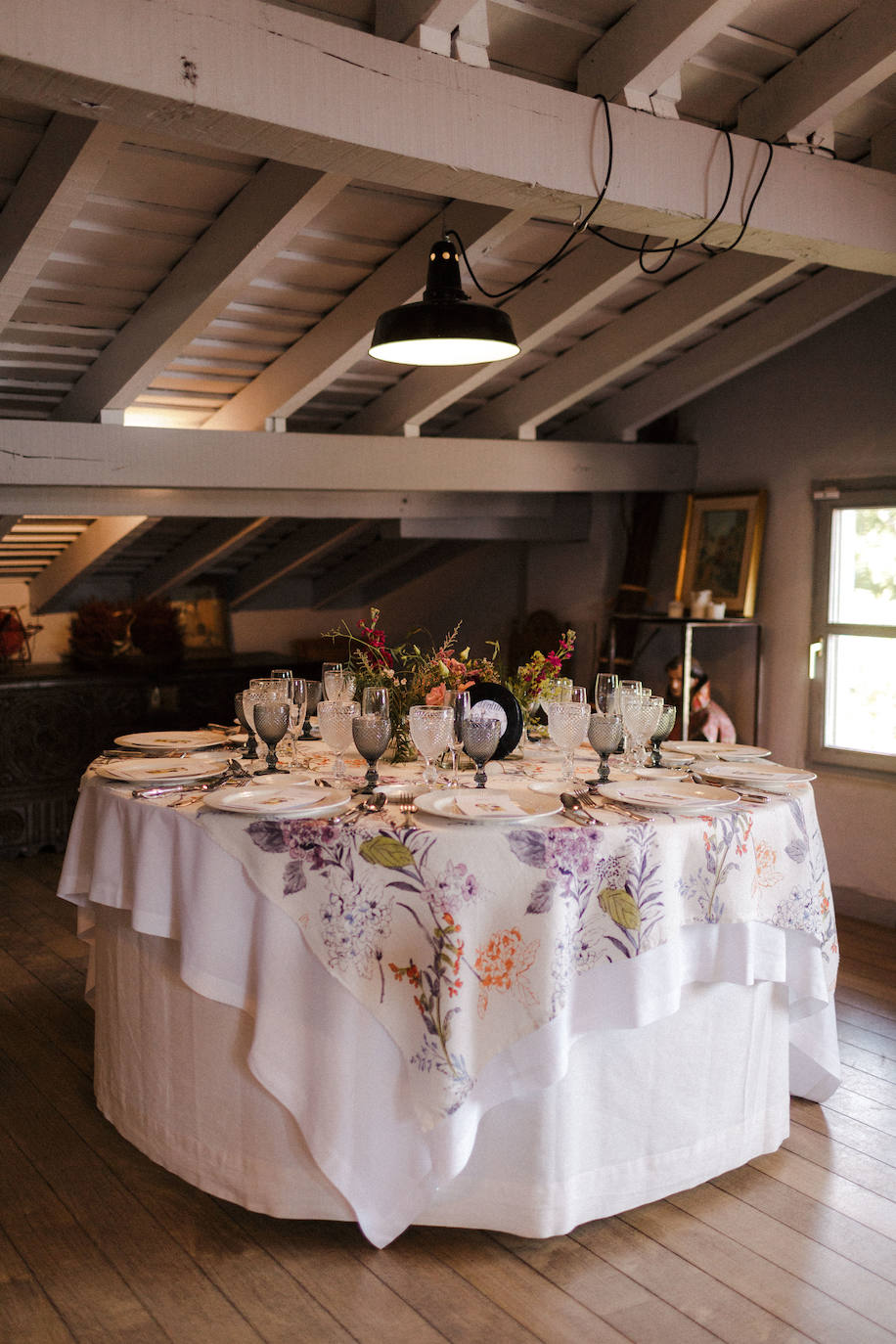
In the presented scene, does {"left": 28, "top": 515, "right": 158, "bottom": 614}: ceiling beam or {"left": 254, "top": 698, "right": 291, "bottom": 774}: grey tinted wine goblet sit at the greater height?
{"left": 28, "top": 515, "right": 158, "bottom": 614}: ceiling beam

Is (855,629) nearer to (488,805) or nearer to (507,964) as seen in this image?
(488,805)

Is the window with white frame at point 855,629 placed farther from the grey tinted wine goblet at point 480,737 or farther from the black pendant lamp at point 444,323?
the grey tinted wine goblet at point 480,737

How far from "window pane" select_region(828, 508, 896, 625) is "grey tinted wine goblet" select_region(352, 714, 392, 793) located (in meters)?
2.90

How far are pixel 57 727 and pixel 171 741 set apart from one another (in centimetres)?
264

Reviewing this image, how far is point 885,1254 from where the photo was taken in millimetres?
2242

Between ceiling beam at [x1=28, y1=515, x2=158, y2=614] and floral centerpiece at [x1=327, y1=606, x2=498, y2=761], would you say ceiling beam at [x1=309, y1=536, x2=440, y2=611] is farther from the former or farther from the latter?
floral centerpiece at [x1=327, y1=606, x2=498, y2=761]

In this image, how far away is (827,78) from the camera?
314 centimetres

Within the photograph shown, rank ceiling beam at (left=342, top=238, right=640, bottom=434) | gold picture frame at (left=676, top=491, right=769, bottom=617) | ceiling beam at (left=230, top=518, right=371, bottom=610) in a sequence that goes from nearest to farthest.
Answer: ceiling beam at (left=342, top=238, right=640, bottom=434)
gold picture frame at (left=676, top=491, right=769, bottom=617)
ceiling beam at (left=230, top=518, right=371, bottom=610)

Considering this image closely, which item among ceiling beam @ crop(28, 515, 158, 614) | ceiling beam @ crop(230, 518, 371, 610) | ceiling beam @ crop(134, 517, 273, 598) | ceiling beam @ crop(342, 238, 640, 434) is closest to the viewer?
ceiling beam @ crop(342, 238, 640, 434)

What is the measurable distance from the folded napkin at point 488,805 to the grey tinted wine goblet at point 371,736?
230 mm

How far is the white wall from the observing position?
4.60m

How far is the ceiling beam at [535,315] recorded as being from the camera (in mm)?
3936
